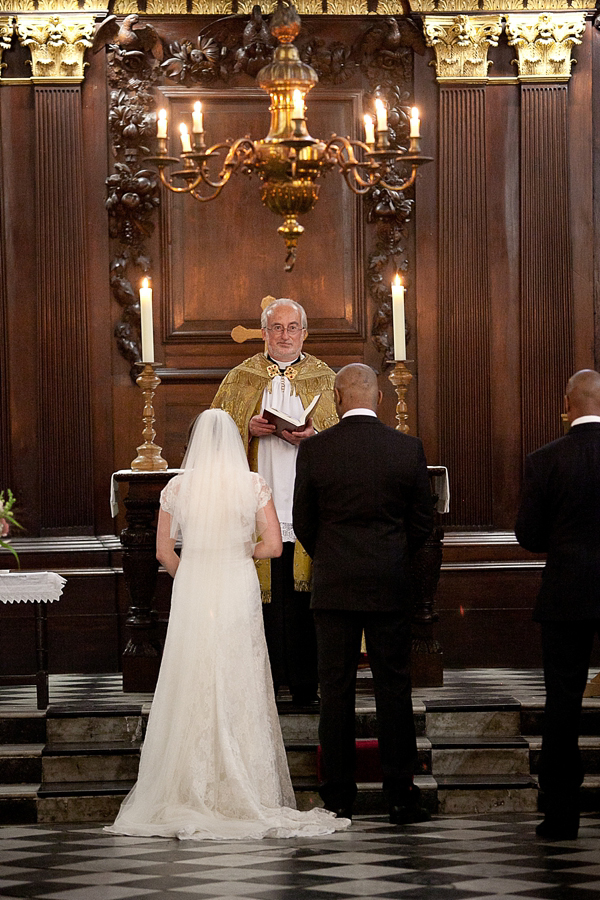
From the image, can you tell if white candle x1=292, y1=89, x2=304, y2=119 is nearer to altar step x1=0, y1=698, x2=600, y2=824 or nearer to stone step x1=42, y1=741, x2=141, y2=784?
altar step x1=0, y1=698, x2=600, y2=824

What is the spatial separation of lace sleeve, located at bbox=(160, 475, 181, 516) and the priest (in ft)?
2.97

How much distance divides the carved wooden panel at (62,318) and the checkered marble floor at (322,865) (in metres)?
3.15

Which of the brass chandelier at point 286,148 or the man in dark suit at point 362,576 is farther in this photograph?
the brass chandelier at point 286,148

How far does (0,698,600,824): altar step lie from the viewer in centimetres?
645

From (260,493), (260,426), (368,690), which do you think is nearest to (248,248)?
(260,426)

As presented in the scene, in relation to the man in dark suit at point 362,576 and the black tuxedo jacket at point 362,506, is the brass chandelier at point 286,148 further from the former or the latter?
the black tuxedo jacket at point 362,506

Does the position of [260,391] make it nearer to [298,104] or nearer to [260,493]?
[260,493]

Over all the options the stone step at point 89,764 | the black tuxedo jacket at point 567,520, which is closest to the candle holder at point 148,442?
the stone step at point 89,764

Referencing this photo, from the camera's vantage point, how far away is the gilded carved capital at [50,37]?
8914 mm

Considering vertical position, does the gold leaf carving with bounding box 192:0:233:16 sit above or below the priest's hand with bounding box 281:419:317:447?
above

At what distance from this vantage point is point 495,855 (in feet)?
17.8

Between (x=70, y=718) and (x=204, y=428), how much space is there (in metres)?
1.77

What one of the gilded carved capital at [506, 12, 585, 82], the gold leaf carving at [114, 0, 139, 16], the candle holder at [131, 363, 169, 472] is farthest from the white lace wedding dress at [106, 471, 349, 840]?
the gilded carved capital at [506, 12, 585, 82]

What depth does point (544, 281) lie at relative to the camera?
9.20 metres
